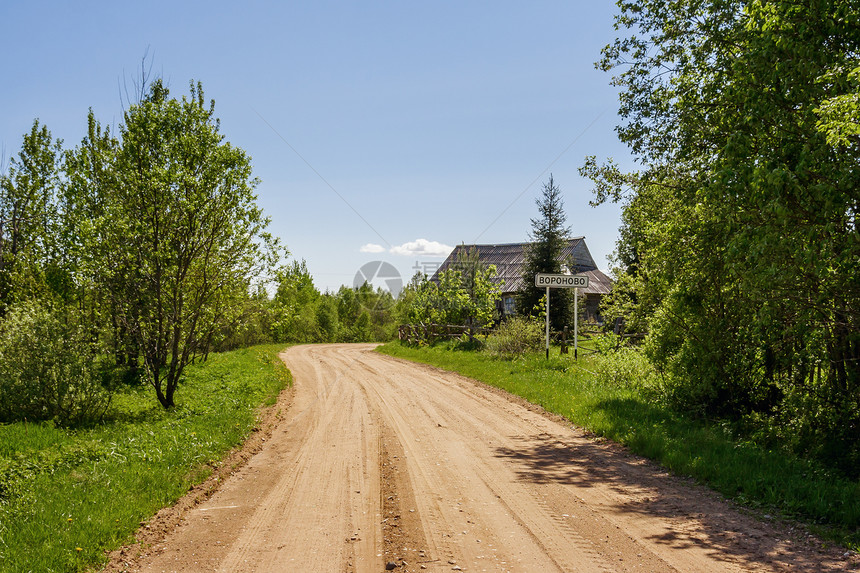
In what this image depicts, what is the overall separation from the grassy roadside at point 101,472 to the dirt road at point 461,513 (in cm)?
62

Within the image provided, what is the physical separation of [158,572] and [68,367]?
8.71m

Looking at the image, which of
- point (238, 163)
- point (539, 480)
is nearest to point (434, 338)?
point (238, 163)

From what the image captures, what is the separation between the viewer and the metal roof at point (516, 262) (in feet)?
135

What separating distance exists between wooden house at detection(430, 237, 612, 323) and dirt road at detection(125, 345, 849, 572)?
29.5 meters

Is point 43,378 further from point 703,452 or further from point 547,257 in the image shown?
point 547,257

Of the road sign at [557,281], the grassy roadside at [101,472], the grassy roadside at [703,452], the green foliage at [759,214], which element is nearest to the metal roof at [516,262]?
the road sign at [557,281]

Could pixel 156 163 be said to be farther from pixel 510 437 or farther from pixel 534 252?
pixel 534 252

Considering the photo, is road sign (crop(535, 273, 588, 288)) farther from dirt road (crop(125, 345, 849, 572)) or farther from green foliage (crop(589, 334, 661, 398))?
dirt road (crop(125, 345, 849, 572))

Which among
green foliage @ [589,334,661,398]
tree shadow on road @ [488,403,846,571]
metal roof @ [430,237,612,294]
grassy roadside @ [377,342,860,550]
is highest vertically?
metal roof @ [430,237,612,294]

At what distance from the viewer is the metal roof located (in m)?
41.2

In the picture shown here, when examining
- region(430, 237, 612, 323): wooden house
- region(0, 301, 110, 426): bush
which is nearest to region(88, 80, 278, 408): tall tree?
region(0, 301, 110, 426): bush

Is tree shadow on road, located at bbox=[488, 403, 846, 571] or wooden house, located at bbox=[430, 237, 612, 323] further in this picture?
wooden house, located at bbox=[430, 237, 612, 323]

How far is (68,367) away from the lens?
11.7 m

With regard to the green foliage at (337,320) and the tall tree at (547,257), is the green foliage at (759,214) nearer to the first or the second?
the tall tree at (547,257)
